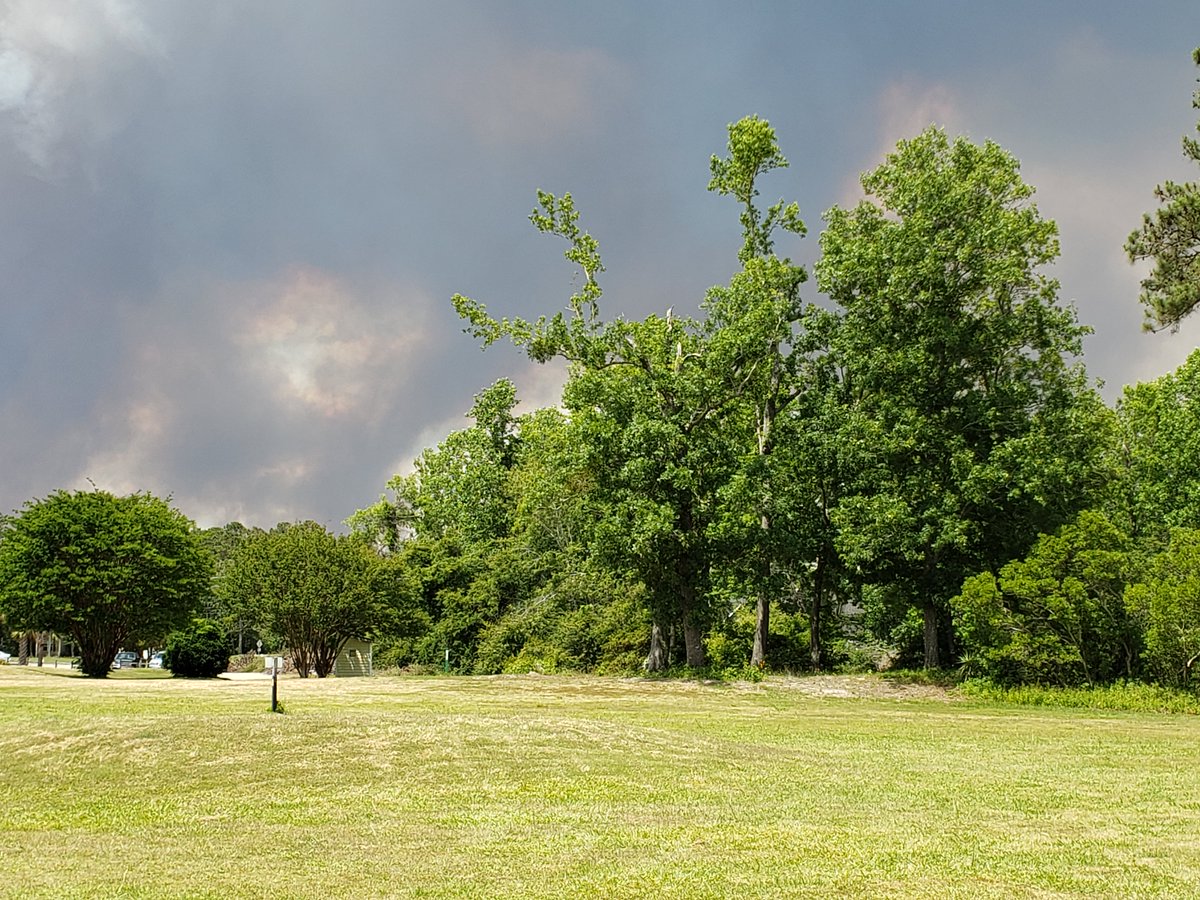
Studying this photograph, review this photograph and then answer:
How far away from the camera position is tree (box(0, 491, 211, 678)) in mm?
35094

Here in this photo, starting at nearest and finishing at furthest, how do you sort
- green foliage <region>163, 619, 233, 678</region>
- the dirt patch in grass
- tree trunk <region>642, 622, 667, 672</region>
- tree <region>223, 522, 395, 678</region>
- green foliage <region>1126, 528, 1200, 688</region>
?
green foliage <region>1126, 528, 1200, 688</region> → the dirt patch in grass → tree trunk <region>642, 622, 667, 672</region> → tree <region>223, 522, 395, 678</region> → green foliage <region>163, 619, 233, 678</region>

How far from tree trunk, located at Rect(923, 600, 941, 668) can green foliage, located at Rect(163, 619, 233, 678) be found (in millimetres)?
28461

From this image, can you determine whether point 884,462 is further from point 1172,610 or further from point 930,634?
point 1172,610

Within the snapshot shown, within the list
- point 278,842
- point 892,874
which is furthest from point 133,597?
point 892,874

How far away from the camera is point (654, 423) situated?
3020 centimetres

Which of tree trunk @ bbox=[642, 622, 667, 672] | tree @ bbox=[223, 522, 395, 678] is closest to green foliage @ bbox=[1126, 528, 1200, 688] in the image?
tree trunk @ bbox=[642, 622, 667, 672]

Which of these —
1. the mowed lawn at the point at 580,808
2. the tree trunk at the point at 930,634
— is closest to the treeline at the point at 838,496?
the tree trunk at the point at 930,634

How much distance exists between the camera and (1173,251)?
25.1 metres

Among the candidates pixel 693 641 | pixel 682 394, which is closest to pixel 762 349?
pixel 682 394

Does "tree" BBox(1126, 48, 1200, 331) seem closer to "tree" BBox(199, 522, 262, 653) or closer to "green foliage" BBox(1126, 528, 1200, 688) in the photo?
"green foliage" BBox(1126, 528, 1200, 688)

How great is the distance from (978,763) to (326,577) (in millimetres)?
29075

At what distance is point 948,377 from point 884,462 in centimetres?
346

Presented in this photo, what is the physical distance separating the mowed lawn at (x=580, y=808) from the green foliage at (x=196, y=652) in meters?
23.6

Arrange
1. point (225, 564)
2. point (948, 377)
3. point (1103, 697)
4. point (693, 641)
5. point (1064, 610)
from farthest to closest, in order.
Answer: point (225, 564), point (693, 641), point (948, 377), point (1064, 610), point (1103, 697)
